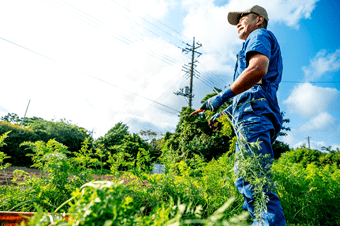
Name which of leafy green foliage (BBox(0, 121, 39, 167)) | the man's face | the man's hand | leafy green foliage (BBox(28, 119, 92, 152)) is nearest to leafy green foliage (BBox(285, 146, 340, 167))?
the man's hand

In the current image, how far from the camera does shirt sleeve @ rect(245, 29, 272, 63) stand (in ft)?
5.47

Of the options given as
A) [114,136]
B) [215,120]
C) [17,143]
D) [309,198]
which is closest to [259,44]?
[215,120]

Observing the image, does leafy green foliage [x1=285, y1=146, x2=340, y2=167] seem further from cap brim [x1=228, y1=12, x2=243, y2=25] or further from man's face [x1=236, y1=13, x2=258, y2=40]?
man's face [x1=236, y1=13, x2=258, y2=40]

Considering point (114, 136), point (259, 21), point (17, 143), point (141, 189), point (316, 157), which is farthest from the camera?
point (114, 136)

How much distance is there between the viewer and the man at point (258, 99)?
154 cm

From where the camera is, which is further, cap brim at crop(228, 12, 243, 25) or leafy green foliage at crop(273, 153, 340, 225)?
leafy green foliage at crop(273, 153, 340, 225)

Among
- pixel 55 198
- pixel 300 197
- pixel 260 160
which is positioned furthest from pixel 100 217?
pixel 300 197

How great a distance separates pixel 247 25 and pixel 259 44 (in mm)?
604

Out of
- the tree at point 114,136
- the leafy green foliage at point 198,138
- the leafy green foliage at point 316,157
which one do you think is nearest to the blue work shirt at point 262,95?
the leafy green foliage at point 316,157

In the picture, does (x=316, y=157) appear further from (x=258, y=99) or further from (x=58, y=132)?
(x=58, y=132)

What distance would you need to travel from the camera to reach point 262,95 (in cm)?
172

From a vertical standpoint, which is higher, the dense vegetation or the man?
the man

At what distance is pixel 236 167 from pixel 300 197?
1932 mm

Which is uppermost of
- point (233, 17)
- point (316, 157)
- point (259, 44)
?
point (233, 17)
